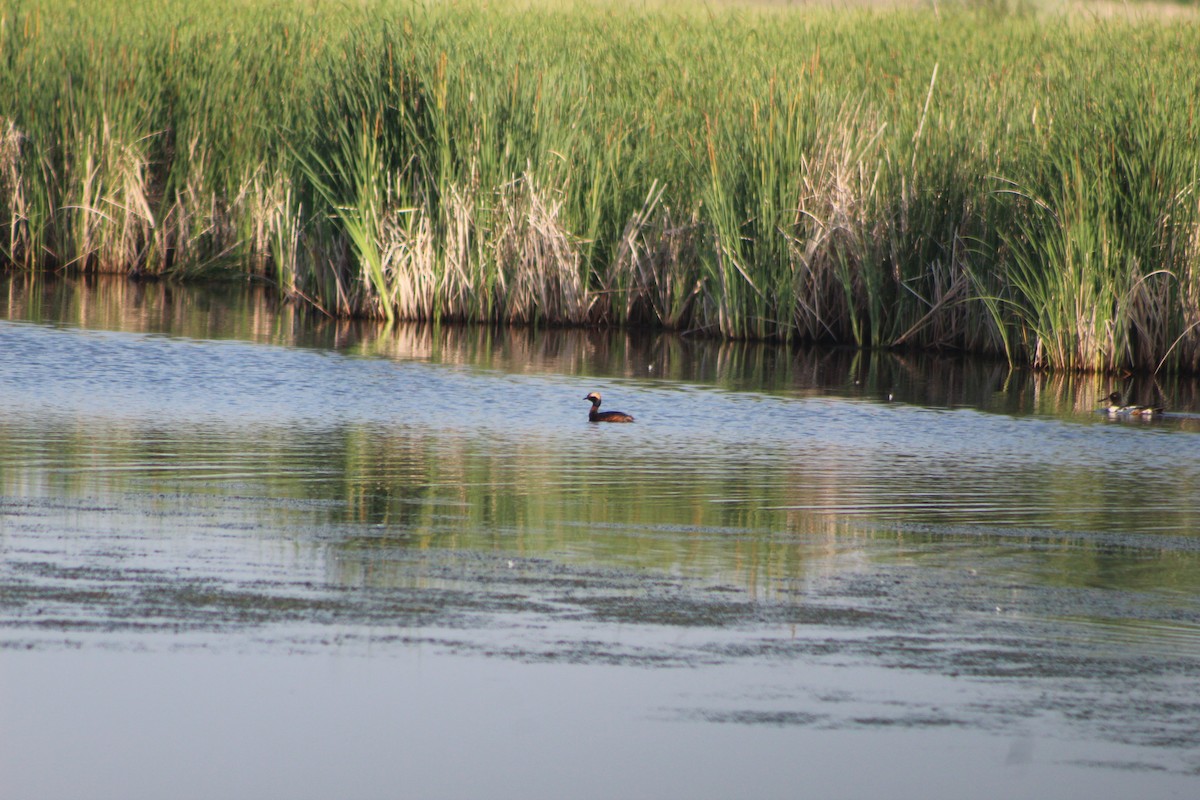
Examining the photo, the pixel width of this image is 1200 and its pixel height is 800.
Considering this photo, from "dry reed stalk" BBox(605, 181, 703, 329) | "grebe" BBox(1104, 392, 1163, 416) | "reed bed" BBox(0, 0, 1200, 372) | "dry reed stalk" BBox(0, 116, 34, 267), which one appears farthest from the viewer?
"dry reed stalk" BBox(0, 116, 34, 267)

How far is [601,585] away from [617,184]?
30.2 ft

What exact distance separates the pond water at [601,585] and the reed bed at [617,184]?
2046mm

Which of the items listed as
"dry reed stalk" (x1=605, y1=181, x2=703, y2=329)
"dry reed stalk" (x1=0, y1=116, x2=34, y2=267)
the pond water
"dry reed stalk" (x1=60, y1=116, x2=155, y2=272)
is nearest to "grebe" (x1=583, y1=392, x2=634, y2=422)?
the pond water

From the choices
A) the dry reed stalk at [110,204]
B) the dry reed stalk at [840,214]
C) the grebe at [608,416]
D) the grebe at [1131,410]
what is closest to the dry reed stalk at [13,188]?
the dry reed stalk at [110,204]

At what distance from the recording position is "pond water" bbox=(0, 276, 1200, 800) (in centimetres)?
462

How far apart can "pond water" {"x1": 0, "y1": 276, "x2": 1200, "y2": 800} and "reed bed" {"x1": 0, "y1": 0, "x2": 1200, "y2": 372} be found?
6.71ft

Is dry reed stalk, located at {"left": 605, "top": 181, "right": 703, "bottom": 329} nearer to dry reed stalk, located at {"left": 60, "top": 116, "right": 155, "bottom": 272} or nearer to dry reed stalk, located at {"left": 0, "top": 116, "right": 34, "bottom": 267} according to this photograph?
dry reed stalk, located at {"left": 60, "top": 116, "right": 155, "bottom": 272}

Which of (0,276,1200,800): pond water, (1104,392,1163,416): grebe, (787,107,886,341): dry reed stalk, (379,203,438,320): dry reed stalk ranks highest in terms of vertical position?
(787,107,886,341): dry reed stalk

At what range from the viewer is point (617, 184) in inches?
590

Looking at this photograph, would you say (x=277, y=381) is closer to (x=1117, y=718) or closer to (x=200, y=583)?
(x=200, y=583)

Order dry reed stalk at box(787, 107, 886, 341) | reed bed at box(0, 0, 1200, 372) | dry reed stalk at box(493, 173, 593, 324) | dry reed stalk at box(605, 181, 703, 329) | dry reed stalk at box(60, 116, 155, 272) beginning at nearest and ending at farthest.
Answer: reed bed at box(0, 0, 1200, 372) → dry reed stalk at box(787, 107, 886, 341) → dry reed stalk at box(493, 173, 593, 324) → dry reed stalk at box(605, 181, 703, 329) → dry reed stalk at box(60, 116, 155, 272)

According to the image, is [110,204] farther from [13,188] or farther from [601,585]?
[601,585]

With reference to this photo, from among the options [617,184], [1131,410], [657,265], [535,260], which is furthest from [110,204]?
[1131,410]

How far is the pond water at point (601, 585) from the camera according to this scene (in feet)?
15.2
